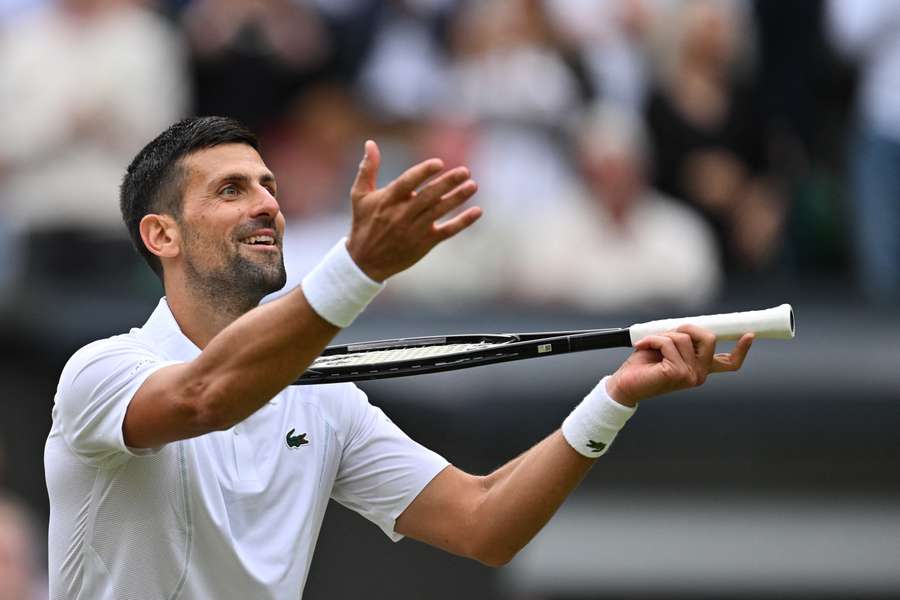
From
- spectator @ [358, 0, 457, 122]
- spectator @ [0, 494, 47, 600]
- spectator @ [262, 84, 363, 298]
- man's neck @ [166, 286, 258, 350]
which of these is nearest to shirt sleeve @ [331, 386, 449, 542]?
man's neck @ [166, 286, 258, 350]

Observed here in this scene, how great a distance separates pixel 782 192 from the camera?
10.2m

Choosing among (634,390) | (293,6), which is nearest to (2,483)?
(293,6)

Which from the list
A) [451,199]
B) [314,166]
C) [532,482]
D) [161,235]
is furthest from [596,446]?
[314,166]

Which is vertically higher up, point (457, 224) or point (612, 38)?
point (457, 224)

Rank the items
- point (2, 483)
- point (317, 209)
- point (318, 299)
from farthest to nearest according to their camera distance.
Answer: point (317, 209) → point (2, 483) → point (318, 299)

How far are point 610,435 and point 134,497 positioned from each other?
128 cm

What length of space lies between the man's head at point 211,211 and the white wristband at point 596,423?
90 centimetres

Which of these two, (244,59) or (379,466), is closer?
(379,466)

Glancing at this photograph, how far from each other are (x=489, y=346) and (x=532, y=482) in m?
0.40

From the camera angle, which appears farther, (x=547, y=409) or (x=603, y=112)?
(x=603, y=112)

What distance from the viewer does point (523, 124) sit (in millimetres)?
10062

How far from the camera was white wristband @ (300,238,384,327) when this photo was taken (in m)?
3.92

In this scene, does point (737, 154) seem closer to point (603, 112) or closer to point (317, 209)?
point (603, 112)

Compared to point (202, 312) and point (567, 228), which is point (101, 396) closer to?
point (202, 312)
